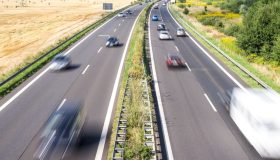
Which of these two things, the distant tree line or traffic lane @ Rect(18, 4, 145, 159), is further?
the distant tree line

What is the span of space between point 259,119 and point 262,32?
2810cm

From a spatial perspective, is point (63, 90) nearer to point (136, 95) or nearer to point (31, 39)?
point (136, 95)

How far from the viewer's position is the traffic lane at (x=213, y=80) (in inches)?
612

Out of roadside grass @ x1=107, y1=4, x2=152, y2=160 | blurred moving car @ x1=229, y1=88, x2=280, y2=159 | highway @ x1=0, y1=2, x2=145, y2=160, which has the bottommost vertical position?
highway @ x1=0, y1=2, x2=145, y2=160

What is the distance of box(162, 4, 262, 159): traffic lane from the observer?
1555 centimetres

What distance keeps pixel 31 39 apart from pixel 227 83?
1400 inches

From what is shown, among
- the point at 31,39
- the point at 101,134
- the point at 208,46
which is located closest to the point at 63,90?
the point at 101,134

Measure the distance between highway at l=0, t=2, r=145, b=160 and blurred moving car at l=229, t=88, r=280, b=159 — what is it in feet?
22.5

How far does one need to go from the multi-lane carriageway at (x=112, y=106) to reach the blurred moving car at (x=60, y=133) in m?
0.51

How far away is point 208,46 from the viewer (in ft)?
124

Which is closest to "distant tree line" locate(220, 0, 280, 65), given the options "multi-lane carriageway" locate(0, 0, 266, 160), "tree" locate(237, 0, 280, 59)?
"tree" locate(237, 0, 280, 59)

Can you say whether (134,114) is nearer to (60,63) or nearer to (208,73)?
(208,73)

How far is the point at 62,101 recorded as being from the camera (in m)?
20.2

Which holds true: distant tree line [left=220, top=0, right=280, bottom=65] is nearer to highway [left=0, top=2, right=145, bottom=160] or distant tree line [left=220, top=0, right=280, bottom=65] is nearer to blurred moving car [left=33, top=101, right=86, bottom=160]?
highway [left=0, top=2, right=145, bottom=160]
